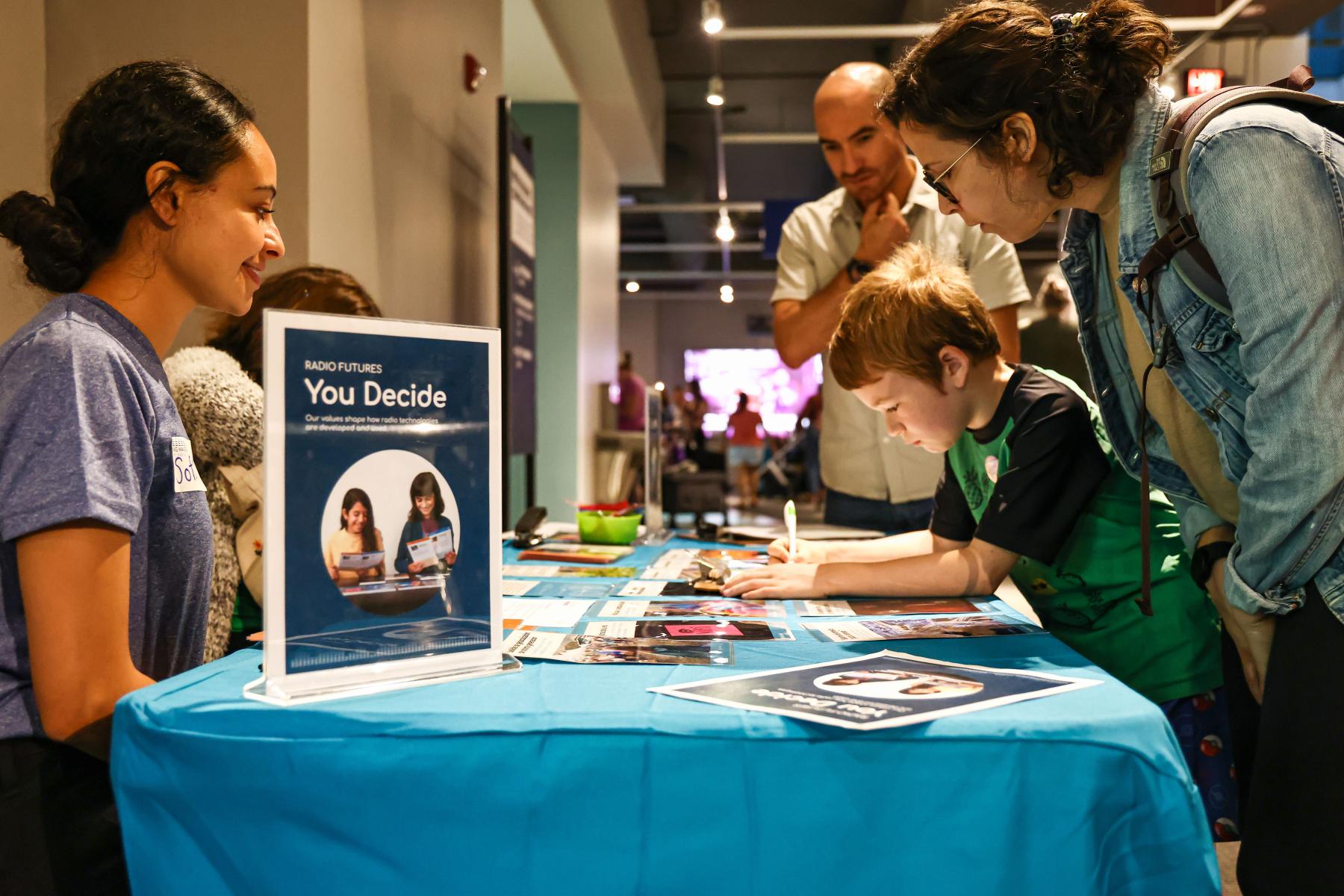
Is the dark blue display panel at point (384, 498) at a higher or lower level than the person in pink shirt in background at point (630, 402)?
lower

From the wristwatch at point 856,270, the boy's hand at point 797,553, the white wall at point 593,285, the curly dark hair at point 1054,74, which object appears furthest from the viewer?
the white wall at point 593,285

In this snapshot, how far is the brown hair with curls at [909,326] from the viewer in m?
1.39

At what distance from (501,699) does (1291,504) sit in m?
0.77

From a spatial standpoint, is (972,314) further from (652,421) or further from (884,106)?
(652,421)

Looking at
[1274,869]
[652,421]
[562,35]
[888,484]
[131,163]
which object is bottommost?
[1274,869]

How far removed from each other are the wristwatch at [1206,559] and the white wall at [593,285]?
209 inches

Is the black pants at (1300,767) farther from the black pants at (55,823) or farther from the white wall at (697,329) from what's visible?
the white wall at (697,329)

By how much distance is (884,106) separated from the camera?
4.19 feet

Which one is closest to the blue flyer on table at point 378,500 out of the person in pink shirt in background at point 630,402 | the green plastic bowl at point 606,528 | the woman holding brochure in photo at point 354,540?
the woman holding brochure in photo at point 354,540

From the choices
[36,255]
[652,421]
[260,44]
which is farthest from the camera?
[652,421]

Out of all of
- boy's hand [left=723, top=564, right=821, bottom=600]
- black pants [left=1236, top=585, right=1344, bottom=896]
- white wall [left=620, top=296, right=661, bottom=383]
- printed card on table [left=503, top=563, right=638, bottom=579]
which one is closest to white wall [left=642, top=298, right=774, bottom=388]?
white wall [left=620, top=296, right=661, bottom=383]

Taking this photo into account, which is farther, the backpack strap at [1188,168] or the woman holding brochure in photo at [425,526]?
the backpack strap at [1188,168]

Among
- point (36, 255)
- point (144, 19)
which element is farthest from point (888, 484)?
point (144, 19)


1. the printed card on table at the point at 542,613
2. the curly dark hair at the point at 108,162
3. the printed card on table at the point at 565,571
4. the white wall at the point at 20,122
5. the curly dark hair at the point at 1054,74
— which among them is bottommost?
the printed card on table at the point at 542,613
